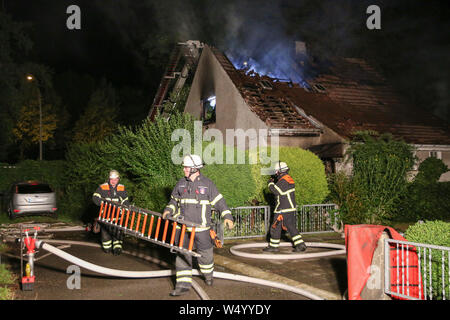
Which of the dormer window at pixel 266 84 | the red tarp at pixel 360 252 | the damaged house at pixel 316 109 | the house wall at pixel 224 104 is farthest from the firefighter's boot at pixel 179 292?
the dormer window at pixel 266 84

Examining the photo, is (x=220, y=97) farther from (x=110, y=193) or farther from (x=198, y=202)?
(x=198, y=202)

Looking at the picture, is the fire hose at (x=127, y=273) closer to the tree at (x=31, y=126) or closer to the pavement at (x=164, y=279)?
the pavement at (x=164, y=279)

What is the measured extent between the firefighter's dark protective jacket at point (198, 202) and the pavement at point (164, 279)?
3.33 ft

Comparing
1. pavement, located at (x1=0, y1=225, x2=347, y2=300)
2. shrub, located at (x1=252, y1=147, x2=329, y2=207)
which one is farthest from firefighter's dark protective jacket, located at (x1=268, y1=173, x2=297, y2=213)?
shrub, located at (x1=252, y1=147, x2=329, y2=207)

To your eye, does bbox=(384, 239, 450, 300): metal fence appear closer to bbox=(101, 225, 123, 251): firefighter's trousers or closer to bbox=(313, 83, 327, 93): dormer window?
bbox=(101, 225, 123, 251): firefighter's trousers

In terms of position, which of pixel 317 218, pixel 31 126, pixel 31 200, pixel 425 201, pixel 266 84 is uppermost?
pixel 266 84

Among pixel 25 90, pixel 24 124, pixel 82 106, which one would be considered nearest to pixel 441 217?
pixel 25 90

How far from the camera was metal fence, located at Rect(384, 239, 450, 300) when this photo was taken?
4.91 meters

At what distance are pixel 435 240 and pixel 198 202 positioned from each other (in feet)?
10.2

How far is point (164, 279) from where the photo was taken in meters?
6.76

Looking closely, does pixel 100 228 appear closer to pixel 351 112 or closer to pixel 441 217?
pixel 441 217

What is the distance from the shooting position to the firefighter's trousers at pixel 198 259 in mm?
5906

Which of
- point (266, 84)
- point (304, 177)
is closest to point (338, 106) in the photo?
point (266, 84)

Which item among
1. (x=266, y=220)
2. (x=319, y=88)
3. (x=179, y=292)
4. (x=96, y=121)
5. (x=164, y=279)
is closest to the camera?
(x=179, y=292)
